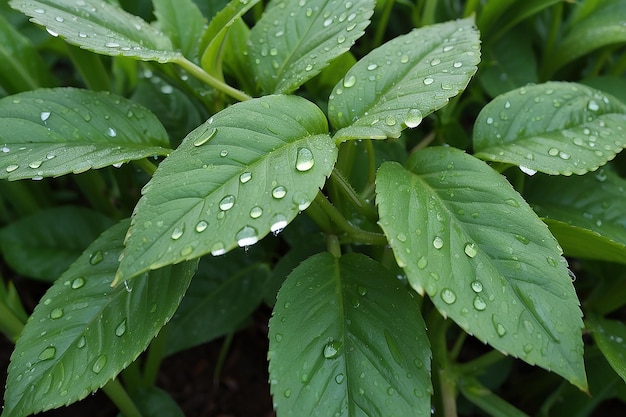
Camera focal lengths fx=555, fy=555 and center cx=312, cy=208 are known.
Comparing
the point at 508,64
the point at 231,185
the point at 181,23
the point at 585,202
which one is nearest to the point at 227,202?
the point at 231,185

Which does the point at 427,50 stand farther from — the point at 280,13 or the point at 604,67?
the point at 604,67

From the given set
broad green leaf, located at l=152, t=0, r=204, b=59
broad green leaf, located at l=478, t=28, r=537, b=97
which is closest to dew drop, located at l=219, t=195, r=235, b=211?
broad green leaf, located at l=152, t=0, r=204, b=59

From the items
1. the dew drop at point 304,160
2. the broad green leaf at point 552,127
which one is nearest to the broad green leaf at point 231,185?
the dew drop at point 304,160

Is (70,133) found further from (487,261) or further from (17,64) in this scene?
(487,261)

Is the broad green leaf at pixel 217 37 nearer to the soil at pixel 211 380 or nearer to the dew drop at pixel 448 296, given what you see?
the dew drop at pixel 448 296

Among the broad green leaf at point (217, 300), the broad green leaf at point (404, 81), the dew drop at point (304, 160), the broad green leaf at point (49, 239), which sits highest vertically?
the dew drop at point (304, 160)

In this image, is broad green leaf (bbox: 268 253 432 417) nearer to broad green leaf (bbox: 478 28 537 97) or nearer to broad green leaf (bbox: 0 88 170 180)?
broad green leaf (bbox: 0 88 170 180)

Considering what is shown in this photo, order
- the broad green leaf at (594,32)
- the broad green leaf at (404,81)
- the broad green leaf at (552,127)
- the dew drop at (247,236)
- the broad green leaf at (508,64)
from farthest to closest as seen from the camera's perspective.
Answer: the broad green leaf at (508,64), the broad green leaf at (594,32), the broad green leaf at (552,127), the broad green leaf at (404,81), the dew drop at (247,236)
